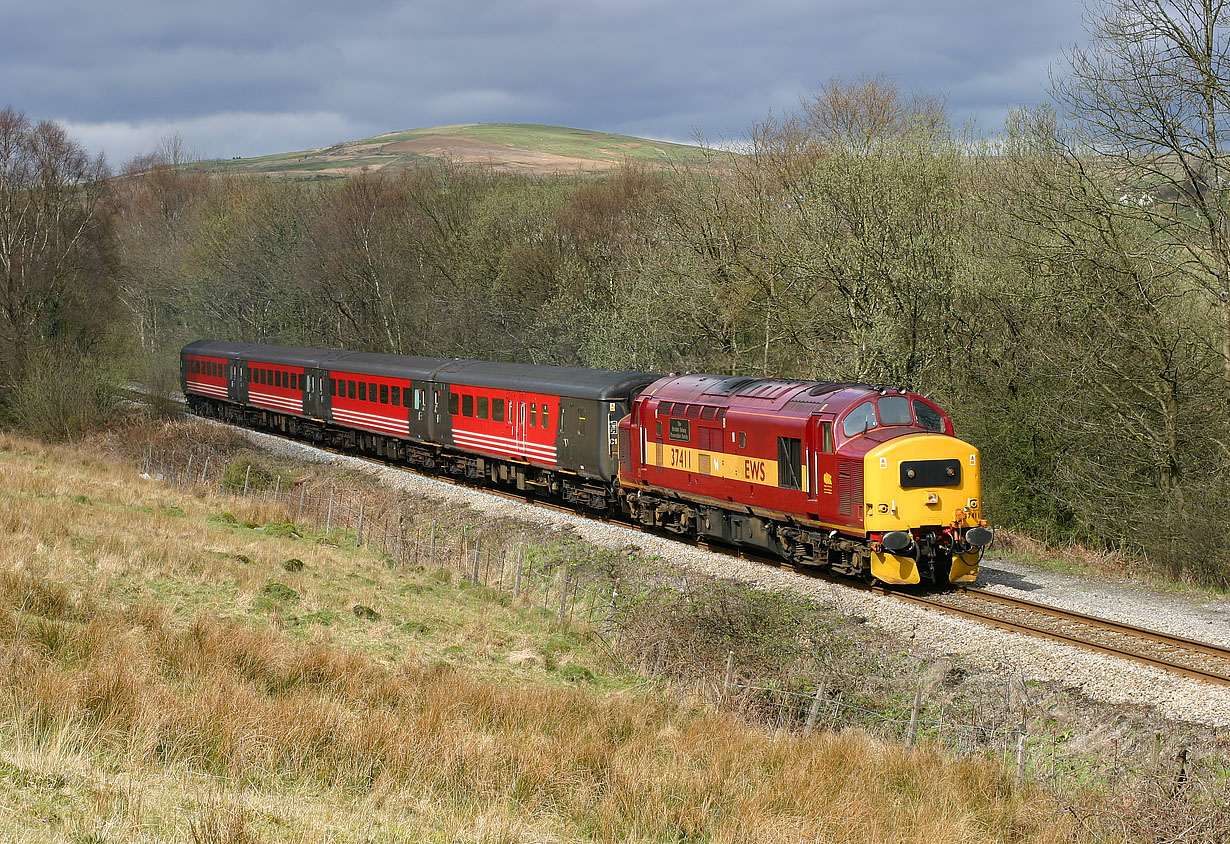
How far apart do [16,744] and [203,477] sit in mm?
24833

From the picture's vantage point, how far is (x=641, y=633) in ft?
51.8

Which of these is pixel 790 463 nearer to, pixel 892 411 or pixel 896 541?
pixel 892 411

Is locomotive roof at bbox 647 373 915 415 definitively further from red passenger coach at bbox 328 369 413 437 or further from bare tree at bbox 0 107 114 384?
bare tree at bbox 0 107 114 384

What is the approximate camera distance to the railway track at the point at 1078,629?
527 inches

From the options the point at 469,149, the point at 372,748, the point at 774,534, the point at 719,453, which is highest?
the point at 469,149

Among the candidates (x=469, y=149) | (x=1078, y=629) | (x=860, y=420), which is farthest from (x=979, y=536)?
(x=469, y=149)

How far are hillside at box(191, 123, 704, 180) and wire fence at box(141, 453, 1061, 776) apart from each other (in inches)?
4100

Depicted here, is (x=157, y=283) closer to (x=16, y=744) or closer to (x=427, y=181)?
(x=427, y=181)

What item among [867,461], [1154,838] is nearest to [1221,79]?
[867,461]

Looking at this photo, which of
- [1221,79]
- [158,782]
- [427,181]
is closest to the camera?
[158,782]

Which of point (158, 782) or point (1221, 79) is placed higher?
point (1221, 79)

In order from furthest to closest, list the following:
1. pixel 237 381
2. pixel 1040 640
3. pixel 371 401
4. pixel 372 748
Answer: pixel 237 381 < pixel 371 401 < pixel 1040 640 < pixel 372 748

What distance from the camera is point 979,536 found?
17031mm

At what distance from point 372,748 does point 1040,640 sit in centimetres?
973
